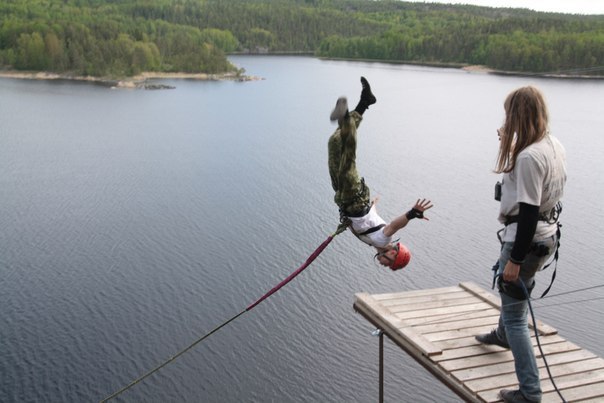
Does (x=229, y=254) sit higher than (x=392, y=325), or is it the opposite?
(x=392, y=325)

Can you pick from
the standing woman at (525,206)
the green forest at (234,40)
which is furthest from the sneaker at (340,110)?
the green forest at (234,40)

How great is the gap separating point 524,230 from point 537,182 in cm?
34

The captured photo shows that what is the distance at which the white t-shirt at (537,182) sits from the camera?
4.11 meters

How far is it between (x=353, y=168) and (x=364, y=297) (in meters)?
1.64

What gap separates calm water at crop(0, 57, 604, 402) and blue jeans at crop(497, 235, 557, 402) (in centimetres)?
804

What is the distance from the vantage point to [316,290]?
16.1 meters

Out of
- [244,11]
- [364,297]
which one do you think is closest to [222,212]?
[364,297]

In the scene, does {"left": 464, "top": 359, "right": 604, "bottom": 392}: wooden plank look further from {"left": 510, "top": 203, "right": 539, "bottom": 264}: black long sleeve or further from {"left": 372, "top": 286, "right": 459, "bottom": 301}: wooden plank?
{"left": 372, "top": 286, "right": 459, "bottom": 301}: wooden plank

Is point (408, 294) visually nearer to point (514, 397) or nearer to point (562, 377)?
point (562, 377)

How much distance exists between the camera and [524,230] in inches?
165

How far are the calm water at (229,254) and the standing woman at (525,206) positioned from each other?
808 cm

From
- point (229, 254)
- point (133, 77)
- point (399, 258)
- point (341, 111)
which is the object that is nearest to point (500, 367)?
point (399, 258)

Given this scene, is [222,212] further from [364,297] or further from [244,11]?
[244,11]

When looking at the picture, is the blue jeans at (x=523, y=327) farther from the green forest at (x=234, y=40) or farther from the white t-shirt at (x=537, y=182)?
the green forest at (x=234, y=40)
